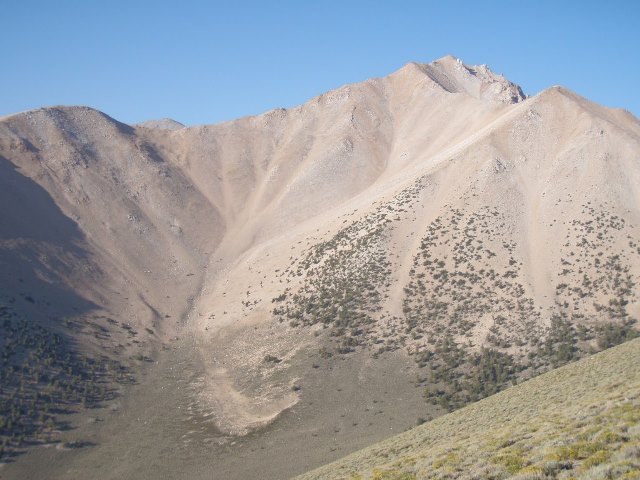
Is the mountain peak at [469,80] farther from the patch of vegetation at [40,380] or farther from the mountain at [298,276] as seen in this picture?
the patch of vegetation at [40,380]

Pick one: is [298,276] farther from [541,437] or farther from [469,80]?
[469,80]

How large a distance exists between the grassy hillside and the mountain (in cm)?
1016

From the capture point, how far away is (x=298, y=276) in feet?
231

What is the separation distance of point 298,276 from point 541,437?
54278 mm

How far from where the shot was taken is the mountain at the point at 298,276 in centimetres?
4591

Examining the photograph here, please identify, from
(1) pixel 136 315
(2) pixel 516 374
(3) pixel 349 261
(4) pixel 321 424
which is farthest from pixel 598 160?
(1) pixel 136 315

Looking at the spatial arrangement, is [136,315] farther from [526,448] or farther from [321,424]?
[526,448]

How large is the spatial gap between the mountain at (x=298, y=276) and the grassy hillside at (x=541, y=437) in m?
10.2

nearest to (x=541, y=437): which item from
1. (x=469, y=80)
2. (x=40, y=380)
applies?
(x=40, y=380)

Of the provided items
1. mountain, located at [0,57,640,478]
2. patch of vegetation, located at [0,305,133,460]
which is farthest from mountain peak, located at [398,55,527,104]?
patch of vegetation, located at [0,305,133,460]

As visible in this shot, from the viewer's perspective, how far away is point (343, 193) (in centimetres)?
10138

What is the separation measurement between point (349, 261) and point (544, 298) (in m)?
21.6

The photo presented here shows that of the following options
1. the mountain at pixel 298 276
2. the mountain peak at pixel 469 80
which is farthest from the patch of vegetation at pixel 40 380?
the mountain peak at pixel 469 80

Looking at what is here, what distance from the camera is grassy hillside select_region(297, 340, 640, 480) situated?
43.5ft
